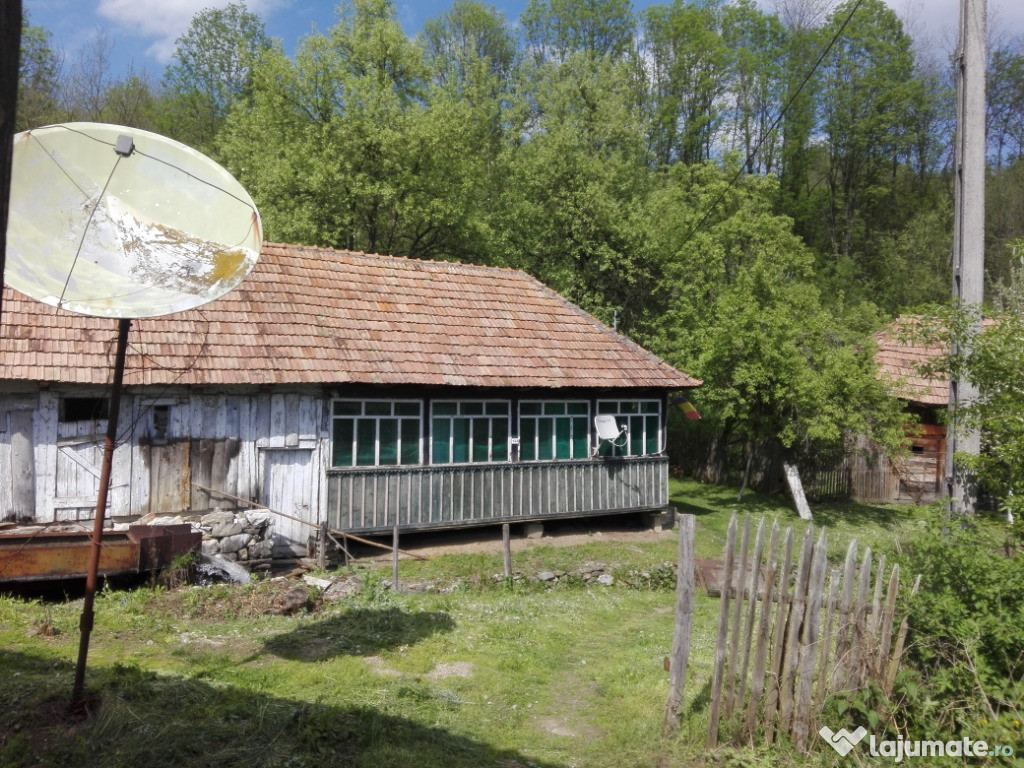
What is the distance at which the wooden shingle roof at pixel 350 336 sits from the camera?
13.6 m

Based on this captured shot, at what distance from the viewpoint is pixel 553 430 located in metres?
17.7

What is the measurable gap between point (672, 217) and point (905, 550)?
26262 mm

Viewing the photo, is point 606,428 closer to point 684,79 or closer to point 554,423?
point 554,423

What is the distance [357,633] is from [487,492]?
7.42 meters

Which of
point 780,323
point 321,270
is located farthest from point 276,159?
point 780,323

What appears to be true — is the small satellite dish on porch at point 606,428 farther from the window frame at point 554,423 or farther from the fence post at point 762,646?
the fence post at point 762,646

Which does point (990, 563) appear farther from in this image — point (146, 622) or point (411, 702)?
point (146, 622)

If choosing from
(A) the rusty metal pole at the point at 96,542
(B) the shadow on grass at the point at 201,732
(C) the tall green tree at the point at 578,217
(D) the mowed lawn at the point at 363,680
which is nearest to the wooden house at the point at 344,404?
(D) the mowed lawn at the point at 363,680

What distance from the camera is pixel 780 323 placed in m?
20.2

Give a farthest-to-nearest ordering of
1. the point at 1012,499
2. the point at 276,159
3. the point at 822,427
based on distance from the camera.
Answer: the point at 276,159 → the point at 822,427 → the point at 1012,499

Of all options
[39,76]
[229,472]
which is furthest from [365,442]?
[39,76]

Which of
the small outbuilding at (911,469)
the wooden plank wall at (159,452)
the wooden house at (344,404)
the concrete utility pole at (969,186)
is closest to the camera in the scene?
the concrete utility pole at (969,186)

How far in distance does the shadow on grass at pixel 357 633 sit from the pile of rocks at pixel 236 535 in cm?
368

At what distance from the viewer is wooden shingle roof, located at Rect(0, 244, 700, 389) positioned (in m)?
13.6
